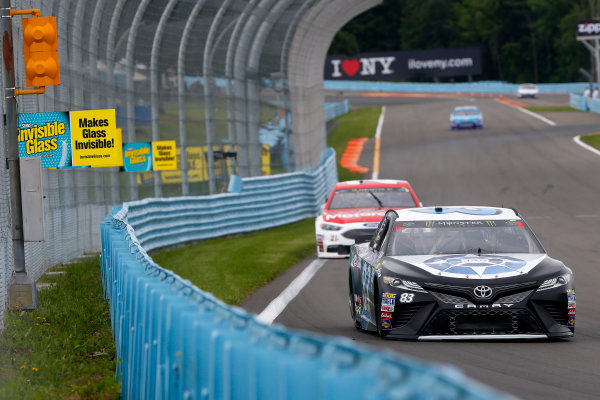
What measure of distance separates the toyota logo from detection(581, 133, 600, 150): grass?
4083 centimetres

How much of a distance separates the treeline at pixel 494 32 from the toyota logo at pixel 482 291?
110770 millimetres

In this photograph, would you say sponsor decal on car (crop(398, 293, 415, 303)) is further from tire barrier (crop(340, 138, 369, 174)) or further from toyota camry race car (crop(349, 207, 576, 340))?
tire barrier (crop(340, 138, 369, 174))

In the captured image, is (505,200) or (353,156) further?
(353,156)

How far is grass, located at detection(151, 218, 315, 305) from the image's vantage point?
51.3ft

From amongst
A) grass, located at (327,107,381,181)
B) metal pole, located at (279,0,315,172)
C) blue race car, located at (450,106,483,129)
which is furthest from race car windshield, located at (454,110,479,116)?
metal pole, located at (279,0,315,172)

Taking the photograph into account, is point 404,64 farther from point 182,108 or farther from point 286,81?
point 182,108

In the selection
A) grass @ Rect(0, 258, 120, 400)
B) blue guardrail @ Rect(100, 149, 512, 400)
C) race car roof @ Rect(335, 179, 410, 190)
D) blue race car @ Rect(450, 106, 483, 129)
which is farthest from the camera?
blue race car @ Rect(450, 106, 483, 129)

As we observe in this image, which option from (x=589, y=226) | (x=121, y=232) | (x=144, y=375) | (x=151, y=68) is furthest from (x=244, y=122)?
(x=144, y=375)

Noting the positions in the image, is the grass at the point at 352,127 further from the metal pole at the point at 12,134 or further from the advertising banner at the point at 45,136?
the metal pole at the point at 12,134

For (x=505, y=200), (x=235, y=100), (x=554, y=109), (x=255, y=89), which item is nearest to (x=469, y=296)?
(x=235, y=100)

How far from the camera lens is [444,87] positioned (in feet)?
331

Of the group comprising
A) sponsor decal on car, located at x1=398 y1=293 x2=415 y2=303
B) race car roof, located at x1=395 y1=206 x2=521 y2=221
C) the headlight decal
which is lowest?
sponsor decal on car, located at x1=398 y1=293 x2=415 y2=303

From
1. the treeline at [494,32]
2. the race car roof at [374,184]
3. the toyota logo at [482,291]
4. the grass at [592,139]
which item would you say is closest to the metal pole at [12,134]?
the toyota logo at [482,291]

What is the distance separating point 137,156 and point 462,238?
1213 cm
